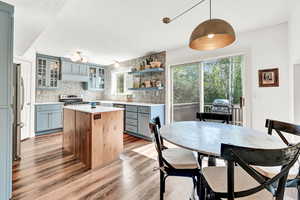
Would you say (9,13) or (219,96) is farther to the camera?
(219,96)

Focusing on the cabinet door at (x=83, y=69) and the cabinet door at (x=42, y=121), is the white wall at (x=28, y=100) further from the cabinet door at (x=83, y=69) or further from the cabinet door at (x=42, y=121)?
the cabinet door at (x=83, y=69)

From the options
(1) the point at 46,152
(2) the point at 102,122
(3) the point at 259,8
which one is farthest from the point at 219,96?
(1) the point at 46,152

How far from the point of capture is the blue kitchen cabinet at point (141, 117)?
3.81 m

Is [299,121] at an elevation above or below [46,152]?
above

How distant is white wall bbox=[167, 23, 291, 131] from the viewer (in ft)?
8.16

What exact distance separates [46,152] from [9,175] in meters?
1.52

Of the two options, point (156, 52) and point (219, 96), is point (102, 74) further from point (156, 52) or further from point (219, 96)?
point (219, 96)

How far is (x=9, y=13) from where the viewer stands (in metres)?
1.55

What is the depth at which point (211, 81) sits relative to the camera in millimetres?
3402

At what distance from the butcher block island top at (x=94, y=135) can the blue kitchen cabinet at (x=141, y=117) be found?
1.12m

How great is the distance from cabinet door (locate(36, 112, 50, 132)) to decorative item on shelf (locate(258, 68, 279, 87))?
210 inches

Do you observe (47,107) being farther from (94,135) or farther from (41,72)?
(94,135)

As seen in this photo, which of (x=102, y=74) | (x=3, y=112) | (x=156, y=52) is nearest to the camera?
(x=3, y=112)

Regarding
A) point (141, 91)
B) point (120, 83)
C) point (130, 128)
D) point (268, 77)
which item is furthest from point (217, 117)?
point (120, 83)
